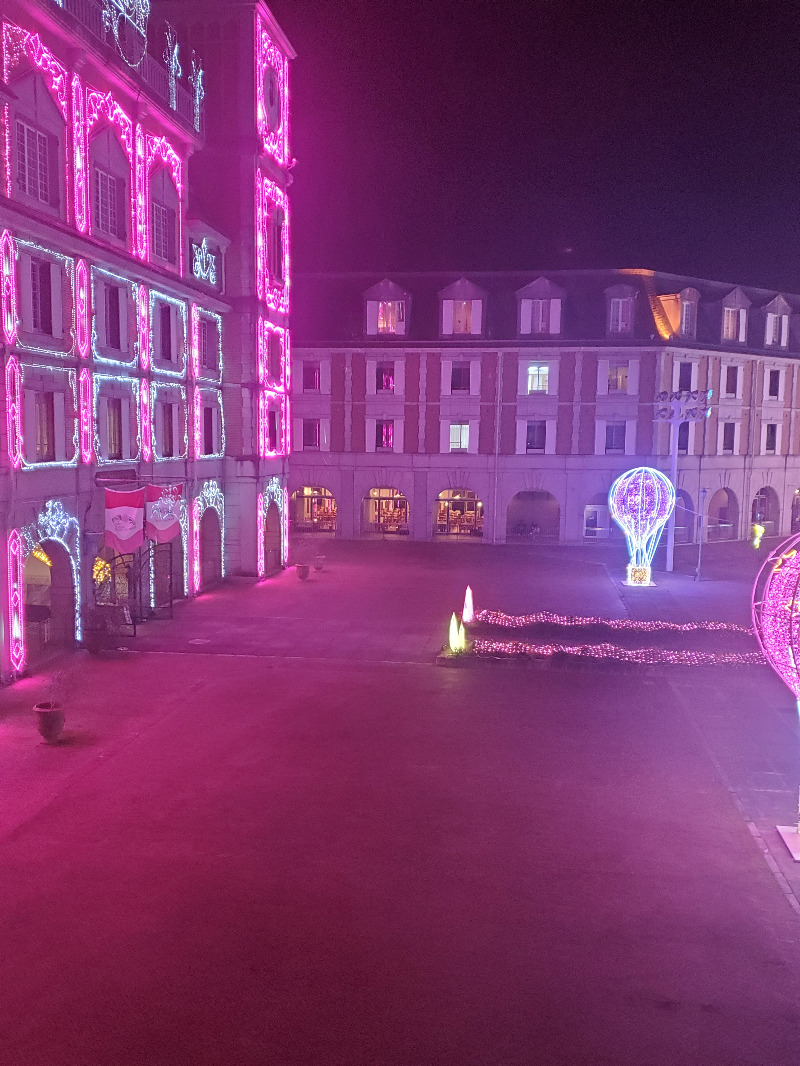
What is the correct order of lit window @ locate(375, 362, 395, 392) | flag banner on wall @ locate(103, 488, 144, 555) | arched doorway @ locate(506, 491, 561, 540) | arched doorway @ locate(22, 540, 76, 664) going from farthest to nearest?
arched doorway @ locate(506, 491, 561, 540) < lit window @ locate(375, 362, 395, 392) < flag banner on wall @ locate(103, 488, 144, 555) < arched doorway @ locate(22, 540, 76, 664)

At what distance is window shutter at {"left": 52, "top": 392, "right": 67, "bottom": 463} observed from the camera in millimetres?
20734

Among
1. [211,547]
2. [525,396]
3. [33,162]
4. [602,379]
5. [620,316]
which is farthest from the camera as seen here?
[525,396]

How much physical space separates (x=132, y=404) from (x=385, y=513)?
24884 millimetres

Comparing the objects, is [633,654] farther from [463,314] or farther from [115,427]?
[463,314]

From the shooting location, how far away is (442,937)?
9.26 metres

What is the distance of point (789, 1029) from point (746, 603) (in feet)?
75.3

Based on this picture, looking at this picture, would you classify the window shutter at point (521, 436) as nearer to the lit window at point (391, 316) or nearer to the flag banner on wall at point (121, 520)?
the lit window at point (391, 316)

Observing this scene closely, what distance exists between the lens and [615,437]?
4478cm

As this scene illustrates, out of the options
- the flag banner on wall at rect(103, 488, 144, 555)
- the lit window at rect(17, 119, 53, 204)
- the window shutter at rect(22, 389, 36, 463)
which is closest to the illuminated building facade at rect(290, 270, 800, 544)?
the flag banner on wall at rect(103, 488, 144, 555)

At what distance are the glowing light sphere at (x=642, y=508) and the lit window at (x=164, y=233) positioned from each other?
1813cm

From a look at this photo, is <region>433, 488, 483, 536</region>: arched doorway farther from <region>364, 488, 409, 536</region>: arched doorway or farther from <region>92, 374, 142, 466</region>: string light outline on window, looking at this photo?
<region>92, 374, 142, 466</region>: string light outline on window

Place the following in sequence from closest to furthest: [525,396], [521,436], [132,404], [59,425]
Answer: [59,425]
[132,404]
[525,396]
[521,436]

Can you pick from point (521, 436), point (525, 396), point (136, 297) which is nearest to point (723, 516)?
point (521, 436)

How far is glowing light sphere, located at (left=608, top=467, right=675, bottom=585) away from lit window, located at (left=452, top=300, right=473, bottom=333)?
1599cm
